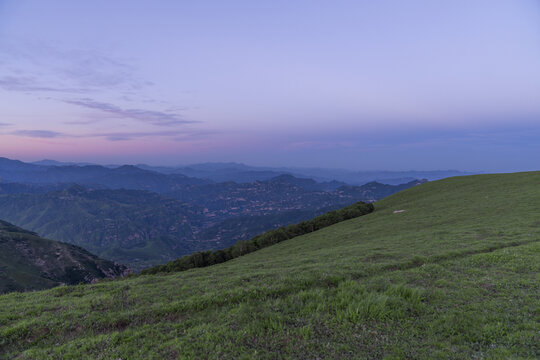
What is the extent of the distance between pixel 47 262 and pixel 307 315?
23039 cm

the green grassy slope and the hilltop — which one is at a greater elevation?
the green grassy slope

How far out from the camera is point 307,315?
9.02 m

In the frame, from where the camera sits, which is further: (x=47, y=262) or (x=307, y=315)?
(x=47, y=262)

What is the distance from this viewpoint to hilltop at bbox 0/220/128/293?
132250 mm

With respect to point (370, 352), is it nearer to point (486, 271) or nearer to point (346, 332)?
point (346, 332)

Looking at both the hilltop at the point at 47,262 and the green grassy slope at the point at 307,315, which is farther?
the hilltop at the point at 47,262

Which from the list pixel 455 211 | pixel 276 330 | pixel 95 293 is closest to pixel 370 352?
pixel 276 330

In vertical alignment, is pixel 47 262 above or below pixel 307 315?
below

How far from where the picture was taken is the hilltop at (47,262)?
13225 cm

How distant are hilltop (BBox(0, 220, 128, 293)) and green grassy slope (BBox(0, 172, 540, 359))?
16329 centimetres

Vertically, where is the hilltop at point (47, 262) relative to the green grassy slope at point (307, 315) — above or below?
below

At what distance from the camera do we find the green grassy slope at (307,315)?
7.29 m

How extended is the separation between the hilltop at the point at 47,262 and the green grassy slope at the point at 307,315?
536 feet

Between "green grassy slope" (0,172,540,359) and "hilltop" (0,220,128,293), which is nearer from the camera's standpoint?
"green grassy slope" (0,172,540,359)
